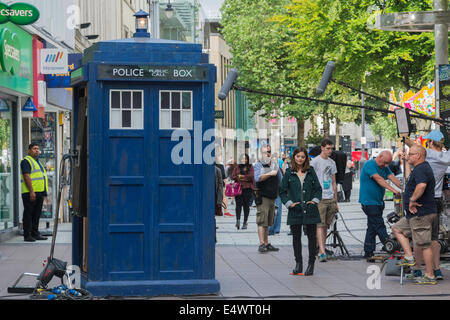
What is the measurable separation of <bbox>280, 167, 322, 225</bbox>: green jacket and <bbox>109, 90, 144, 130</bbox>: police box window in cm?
332

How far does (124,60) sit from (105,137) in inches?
33.5

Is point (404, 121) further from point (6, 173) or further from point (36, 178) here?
point (6, 173)

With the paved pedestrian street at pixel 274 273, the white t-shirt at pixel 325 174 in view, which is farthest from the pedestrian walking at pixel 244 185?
the white t-shirt at pixel 325 174

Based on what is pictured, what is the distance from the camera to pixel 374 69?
29.6m

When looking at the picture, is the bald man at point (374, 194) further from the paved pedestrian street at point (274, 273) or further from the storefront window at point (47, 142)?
the storefront window at point (47, 142)

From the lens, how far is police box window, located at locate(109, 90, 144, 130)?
34.3ft

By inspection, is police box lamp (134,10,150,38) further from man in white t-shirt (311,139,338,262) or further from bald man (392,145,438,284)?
man in white t-shirt (311,139,338,262)

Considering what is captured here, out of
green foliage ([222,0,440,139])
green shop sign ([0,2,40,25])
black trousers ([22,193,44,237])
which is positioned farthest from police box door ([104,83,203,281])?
green foliage ([222,0,440,139])

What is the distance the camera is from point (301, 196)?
13.1 metres

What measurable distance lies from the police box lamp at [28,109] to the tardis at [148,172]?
9.95 meters

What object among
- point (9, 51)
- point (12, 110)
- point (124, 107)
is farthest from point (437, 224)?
point (12, 110)
